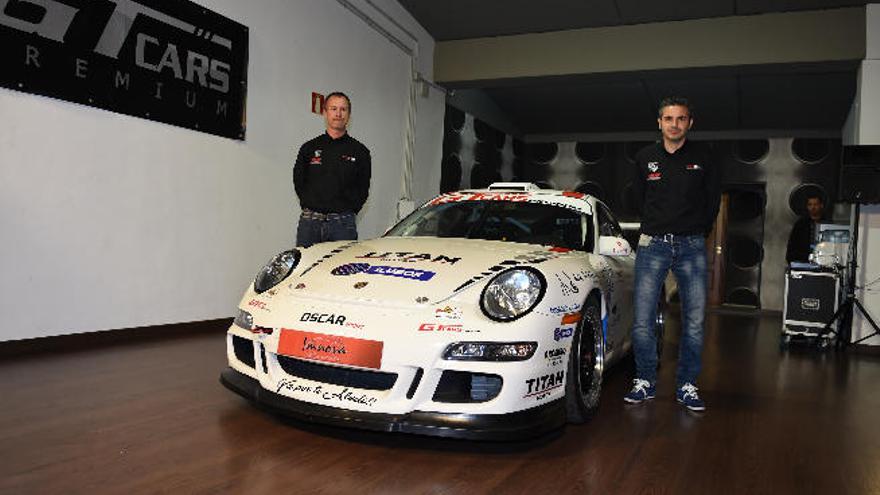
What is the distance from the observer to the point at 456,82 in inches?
292

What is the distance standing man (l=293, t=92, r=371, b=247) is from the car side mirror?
4.74 ft

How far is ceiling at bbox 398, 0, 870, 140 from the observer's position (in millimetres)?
6117

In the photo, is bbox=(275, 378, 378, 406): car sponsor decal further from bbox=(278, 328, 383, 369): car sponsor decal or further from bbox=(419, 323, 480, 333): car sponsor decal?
bbox=(419, 323, 480, 333): car sponsor decal

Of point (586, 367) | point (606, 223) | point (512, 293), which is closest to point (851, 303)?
point (606, 223)

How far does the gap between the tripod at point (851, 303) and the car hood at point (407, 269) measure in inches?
152

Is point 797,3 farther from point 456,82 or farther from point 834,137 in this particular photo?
point 834,137

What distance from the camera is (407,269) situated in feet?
8.05

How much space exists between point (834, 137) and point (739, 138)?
1.17 metres

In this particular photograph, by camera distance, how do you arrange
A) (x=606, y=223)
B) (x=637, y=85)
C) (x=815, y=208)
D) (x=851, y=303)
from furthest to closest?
1. (x=637, y=85)
2. (x=815, y=208)
3. (x=851, y=303)
4. (x=606, y=223)

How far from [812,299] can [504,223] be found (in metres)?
3.98

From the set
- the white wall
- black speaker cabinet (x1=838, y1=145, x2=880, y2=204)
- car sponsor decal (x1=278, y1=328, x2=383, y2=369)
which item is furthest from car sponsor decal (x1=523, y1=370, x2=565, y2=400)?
black speaker cabinet (x1=838, y1=145, x2=880, y2=204)

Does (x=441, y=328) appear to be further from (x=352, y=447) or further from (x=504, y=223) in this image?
(x=504, y=223)

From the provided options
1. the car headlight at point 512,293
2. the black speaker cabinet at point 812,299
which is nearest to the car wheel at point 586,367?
the car headlight at point 512,293

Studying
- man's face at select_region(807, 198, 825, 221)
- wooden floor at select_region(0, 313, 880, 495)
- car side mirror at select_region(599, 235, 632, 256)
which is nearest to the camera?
wooden floor at select_region(0, 313, 880, 495)
